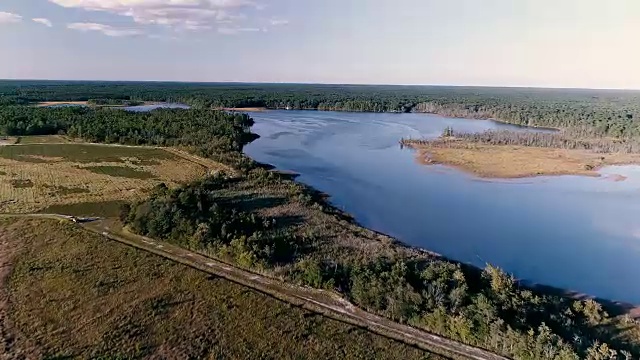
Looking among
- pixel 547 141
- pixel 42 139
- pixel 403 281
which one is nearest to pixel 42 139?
pixel 42 139

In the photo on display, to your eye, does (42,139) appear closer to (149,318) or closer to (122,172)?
(122,172)

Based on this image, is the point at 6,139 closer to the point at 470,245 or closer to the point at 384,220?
the point at 384,220

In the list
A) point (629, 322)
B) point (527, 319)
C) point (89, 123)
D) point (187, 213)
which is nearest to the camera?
point (527, 319)

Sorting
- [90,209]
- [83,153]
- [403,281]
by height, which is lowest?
[90,209]

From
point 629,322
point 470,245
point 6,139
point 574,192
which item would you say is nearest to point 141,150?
point 6,139

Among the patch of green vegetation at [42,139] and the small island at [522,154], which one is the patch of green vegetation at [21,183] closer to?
the patch of green vegetation at [42,139]

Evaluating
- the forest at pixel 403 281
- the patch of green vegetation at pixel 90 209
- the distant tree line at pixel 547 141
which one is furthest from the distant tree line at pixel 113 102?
the patch of green vegetation at pixel 90 209
